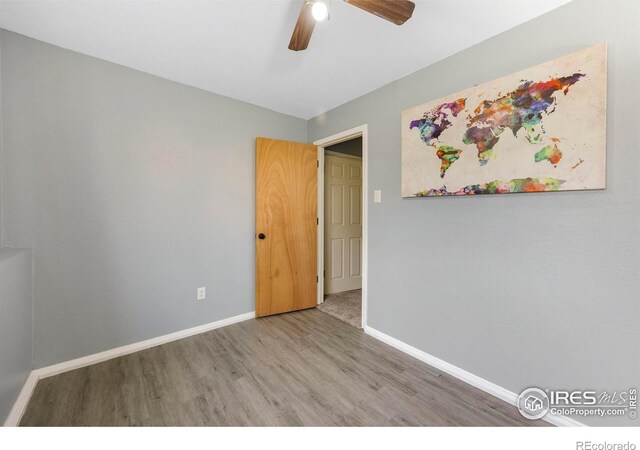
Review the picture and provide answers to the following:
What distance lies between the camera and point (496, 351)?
1.72m

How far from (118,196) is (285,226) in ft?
5.03

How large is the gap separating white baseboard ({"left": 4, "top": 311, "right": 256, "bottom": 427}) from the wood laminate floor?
47 mm

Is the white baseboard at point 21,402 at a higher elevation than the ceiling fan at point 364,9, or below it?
below

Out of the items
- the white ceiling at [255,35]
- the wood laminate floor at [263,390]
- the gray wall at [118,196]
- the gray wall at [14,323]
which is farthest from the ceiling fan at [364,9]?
the wood laminate floor at [263,390]

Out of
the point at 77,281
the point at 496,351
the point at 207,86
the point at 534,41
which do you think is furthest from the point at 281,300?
the point at 534,41

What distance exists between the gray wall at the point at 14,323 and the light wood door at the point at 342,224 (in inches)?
110

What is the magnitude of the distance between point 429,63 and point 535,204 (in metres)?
1.30

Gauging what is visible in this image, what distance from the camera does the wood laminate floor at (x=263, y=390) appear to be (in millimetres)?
1506

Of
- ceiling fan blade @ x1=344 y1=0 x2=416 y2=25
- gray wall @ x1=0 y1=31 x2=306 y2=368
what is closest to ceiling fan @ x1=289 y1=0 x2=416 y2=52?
ceiling fan blade @ x1=344 y1=0 x2=416 y2=25

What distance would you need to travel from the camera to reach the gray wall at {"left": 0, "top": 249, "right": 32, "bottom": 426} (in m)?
1.33

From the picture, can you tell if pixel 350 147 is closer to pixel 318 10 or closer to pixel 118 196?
pixel 318 10

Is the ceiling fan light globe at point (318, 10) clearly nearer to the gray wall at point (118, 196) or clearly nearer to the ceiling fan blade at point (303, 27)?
the ceiling fan blade at point (303, 27)

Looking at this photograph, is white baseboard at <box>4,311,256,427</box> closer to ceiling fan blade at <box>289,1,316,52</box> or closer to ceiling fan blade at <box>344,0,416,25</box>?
ceiling fan blade at <box>289,1,316,52</box>

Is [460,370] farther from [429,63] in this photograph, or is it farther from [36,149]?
[36,149]
